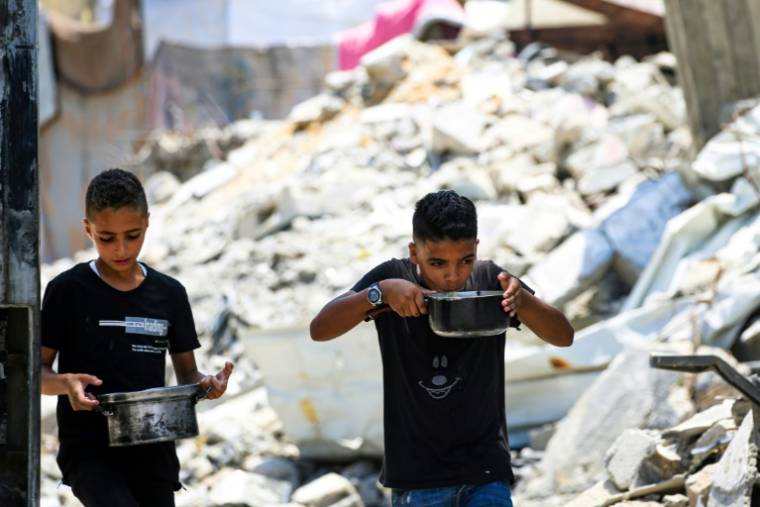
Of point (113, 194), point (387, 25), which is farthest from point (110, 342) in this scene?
point (387, 25)

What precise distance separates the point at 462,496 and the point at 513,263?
5.20 metres

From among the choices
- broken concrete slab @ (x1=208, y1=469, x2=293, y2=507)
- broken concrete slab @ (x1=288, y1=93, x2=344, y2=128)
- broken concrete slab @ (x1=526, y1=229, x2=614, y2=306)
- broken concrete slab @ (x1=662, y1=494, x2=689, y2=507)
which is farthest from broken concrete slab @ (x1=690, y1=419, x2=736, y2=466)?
broken concrete slab @ (x1=288, y1=93, x2=344, y2=128)

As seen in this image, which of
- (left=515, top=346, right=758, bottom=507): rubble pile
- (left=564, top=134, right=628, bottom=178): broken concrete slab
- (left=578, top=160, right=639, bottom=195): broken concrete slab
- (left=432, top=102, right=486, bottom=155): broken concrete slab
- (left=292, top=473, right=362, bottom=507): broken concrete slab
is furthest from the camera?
(left=432, top=102, right=486, bottom=155): broken concrete slab

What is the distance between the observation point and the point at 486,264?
2.87 m

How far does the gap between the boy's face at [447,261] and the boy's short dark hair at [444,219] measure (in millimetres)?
15

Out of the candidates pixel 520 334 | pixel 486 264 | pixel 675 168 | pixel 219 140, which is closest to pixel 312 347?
pixel 520 334

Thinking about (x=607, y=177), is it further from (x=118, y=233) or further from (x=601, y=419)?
(x=118, y=233)

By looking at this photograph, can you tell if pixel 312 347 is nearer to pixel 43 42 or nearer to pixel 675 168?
pixel 675 168

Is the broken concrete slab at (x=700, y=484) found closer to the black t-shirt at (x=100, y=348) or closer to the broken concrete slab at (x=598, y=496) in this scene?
the broken concrete slab at (x=598, y=496)

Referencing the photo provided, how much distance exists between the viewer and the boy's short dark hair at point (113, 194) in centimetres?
290

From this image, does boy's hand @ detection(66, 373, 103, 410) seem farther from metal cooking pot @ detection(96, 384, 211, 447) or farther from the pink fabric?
the pink fabric

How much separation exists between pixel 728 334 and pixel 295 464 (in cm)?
242

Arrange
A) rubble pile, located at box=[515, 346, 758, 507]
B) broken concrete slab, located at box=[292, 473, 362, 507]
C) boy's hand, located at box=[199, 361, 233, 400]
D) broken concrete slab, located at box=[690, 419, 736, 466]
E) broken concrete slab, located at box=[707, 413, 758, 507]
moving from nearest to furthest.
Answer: boy's hand, located at box=[199, 361, 233, 400] < broken concrete slab, located at box=[707, 413, 758, 507] < rubble pile, located at box=[515, 346, 758, 507] < broken concrete slab, located at box=[690, 419, 736, 466] < broken concrete slab, located at box=[292, 473, 362, 507]

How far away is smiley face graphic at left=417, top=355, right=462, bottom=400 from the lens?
274 centimetres
